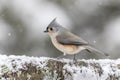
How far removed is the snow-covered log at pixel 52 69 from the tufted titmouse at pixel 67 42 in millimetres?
590

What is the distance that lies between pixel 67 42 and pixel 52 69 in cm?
98

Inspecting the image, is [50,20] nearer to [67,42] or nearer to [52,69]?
[67,42]

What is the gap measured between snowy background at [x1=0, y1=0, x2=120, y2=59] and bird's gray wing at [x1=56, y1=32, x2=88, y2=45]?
454 centimetres

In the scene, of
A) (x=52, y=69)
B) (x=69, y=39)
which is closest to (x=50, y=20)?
(x=69, y=39)

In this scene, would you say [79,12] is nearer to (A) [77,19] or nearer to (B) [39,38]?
(A) [77,19]

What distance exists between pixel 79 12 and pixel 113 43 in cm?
110

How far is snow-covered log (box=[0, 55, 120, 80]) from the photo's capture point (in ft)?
16.3

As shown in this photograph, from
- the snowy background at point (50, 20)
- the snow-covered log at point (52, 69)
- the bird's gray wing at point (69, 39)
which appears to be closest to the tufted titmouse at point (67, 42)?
the bird's gray wing at point (69, 39)

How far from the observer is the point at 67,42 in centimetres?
604

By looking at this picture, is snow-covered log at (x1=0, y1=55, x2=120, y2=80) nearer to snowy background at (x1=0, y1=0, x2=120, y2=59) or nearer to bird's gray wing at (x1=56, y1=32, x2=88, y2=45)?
bird's gray wing at (x1=56, y1=32, x2=88, y2=45)

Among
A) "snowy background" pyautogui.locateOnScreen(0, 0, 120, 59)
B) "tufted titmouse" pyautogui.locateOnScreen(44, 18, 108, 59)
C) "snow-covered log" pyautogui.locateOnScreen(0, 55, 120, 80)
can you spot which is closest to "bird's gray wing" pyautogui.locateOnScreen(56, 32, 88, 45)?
"tufted titmouse" pyautogui.locateOnScreen(44, 18, 108, 59)

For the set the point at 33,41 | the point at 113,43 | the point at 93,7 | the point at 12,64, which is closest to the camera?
the point at 12,64

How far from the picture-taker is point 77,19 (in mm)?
12516

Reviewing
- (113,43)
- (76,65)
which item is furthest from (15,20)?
(76,65)
